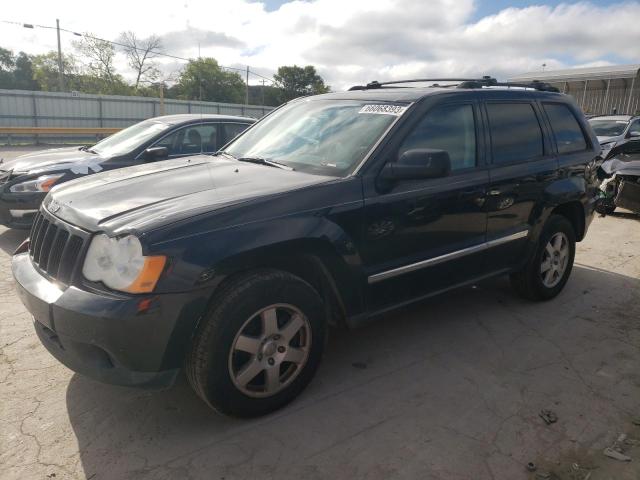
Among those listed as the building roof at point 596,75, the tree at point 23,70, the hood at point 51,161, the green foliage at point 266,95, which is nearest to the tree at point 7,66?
the tree at point 23,70

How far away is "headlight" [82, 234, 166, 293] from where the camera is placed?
87.7 inches

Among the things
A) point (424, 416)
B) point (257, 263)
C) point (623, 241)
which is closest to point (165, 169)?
point (257, 263)

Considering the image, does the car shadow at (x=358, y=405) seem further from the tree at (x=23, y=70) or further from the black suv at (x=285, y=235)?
the tree at (x=23, y=70)

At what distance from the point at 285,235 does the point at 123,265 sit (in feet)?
2.61

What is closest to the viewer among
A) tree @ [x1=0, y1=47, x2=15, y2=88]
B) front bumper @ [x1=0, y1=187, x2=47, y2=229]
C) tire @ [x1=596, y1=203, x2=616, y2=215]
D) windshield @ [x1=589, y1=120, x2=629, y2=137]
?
front bumper @ [x1=0, y1=187, x2=47, y2=229]

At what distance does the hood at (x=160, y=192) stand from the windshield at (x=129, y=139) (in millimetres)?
2981

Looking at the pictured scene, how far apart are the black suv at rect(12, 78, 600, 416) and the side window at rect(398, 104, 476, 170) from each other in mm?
12

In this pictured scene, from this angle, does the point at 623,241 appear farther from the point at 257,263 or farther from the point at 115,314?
the point at 115,314

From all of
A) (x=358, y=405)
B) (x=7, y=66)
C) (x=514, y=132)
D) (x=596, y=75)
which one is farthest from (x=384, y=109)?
(x=7, y=66)

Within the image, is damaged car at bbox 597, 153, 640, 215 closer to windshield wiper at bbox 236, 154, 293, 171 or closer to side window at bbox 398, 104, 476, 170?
side window at bbox 398, 104, 476, 170


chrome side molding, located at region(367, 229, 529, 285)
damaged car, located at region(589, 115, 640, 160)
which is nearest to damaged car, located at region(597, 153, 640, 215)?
damaged car, located at region(589, 115, 640, 160)

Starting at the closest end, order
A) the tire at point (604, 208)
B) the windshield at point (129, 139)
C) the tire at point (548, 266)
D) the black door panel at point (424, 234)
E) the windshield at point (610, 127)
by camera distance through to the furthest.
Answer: the black door panel at point (424, 234)
the tire at point (548, 266)
the windshield at point (129, 139)
the tire at point (604, 208)
the windshield at point (610, 127)

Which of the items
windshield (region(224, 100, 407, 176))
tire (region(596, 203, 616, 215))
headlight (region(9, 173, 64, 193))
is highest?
windshield (region(224, 100, 407, 176))

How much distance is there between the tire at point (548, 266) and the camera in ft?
13.8
